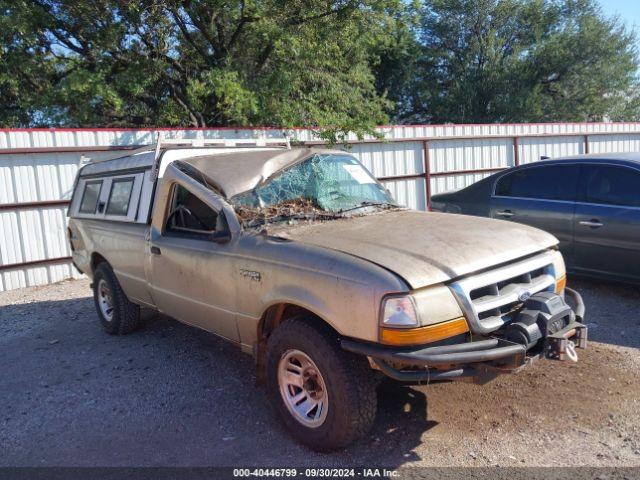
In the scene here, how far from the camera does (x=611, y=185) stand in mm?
6082

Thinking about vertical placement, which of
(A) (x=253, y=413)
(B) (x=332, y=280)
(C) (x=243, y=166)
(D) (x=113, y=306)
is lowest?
(A) (x=253, y=413)

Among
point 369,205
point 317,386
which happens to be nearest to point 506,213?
point 369,205

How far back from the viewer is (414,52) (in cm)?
2683

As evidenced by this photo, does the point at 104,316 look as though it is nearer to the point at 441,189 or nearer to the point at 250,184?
the point at 250,184

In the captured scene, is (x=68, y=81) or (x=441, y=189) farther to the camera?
(x=441, y=189)

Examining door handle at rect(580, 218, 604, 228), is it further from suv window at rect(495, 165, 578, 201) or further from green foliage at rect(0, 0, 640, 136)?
green foliage at rect(0, 0, 640, 136)

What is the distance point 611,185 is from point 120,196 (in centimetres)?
531

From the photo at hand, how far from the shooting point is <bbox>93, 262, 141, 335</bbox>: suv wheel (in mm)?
5840

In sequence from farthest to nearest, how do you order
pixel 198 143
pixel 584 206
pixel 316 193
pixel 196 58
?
pixel 196 58, pixel 584 206, pixel 198 143, pixel 316 193

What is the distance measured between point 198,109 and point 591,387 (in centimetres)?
1030

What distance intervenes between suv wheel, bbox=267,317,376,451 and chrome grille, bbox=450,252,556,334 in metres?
0.69

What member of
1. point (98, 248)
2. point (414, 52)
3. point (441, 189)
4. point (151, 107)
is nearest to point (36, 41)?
point (151, 107)

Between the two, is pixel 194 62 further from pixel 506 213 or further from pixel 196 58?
pixel 506 213

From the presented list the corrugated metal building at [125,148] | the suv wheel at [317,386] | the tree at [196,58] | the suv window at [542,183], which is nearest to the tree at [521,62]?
the corrugated metal building at [125,148]
